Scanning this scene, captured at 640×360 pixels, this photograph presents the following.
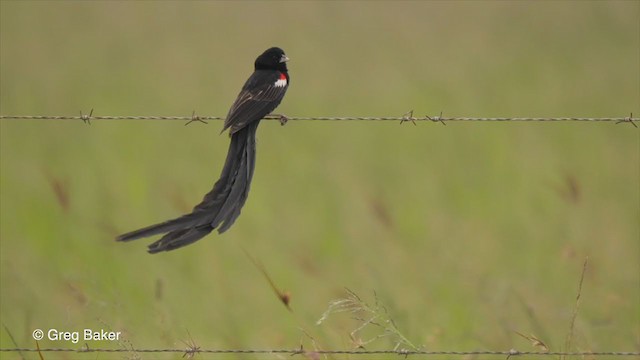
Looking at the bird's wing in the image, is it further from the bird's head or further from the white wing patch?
the bird's head

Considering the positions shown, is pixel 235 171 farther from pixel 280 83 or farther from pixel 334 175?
pixel 334 175

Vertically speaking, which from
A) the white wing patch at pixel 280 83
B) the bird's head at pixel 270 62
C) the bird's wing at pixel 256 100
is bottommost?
the bird's wing at pixel 256 100

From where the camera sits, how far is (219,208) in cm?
499

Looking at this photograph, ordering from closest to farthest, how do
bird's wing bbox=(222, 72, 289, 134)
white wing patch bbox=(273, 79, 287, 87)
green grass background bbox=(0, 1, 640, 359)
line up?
bird's wing bbox=(222, 72, 289, 134)
white wing patch bbox=(273, 79, 287, 87)
green grass background bbox=(0, 1, 640, 359)

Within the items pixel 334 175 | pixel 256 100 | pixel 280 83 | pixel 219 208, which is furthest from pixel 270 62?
pixel 334 175

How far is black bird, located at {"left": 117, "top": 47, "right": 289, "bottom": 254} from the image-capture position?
470 cm

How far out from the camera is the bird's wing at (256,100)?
5426 mm

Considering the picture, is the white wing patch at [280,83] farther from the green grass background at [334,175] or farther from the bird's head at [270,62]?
the green grass background at [334,175]

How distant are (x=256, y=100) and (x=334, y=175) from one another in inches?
189

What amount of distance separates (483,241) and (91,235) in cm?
314

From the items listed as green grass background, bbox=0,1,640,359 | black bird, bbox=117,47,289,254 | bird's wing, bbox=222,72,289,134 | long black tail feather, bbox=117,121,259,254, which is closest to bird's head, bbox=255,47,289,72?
black bird, bbox=117,47,289,254

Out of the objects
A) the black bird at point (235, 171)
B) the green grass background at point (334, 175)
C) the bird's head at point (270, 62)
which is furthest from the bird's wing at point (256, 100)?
the green grass background at point (334, 175)

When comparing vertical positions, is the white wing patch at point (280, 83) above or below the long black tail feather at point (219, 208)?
above

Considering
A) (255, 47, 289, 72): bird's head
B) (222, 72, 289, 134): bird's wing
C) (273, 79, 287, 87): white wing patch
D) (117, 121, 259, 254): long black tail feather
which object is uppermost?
(255, 47, 289, 72): bird's head
